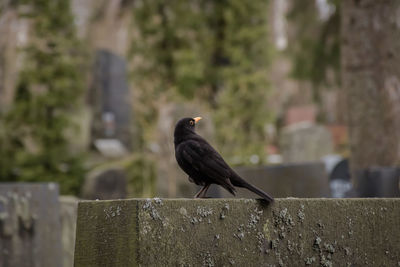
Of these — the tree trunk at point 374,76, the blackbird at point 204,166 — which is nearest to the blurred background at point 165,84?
the tree trunk at point 374,76

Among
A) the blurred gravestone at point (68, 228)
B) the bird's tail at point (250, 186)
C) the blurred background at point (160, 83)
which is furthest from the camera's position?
the blurred background at point (160, 83)

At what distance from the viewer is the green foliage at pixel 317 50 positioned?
1039 cm

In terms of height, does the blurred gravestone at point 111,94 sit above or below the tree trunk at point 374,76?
above

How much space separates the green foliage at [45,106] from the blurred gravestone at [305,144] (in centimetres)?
558

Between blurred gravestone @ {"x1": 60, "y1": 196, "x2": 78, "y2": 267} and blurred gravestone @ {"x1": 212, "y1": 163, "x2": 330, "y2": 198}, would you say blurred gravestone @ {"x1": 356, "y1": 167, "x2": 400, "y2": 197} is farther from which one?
blurred gravestone @ {"x1": 60, "y1": 196, "x2": 78, "y2": 267}

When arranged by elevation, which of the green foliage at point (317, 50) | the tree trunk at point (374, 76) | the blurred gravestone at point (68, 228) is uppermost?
Result: the green foliage at point (317, 50)

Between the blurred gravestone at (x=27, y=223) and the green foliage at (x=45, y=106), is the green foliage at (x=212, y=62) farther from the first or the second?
the blurred gravestone at (x=27, y=223)

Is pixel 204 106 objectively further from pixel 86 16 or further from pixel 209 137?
pixel 86 16

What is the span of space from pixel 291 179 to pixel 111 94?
13770mm

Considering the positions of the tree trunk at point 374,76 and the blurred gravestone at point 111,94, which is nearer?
the tree trunk at point 374,76

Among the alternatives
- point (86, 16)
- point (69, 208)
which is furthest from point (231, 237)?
point (86, 16)

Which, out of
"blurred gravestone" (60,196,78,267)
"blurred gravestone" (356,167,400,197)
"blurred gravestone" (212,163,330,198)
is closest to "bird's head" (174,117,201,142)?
"blurred gravestone" (356,167,400,197)

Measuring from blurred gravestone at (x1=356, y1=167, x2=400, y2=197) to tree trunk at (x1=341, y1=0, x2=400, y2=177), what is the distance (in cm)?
106

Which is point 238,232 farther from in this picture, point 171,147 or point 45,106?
point 45,106
